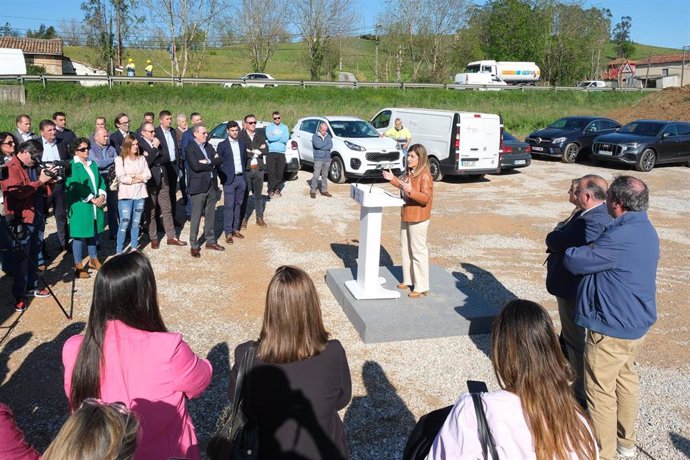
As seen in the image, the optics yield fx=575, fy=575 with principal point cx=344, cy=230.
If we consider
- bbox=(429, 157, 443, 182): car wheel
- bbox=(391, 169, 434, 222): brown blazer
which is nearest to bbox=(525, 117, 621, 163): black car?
bbox=(429, 157, 443, 182): car wheel

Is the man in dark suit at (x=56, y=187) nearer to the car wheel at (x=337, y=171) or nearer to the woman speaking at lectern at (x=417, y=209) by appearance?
the woman speaking at lectern at (x=417, y=209)

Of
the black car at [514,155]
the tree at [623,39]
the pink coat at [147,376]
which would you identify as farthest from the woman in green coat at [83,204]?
the tree at [623,39]

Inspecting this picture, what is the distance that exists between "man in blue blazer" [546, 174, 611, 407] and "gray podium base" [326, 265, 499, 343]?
1.45m

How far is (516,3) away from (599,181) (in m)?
57.6

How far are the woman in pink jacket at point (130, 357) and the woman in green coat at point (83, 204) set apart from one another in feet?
17.3

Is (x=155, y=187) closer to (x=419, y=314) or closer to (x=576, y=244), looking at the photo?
(x=419, y=314)

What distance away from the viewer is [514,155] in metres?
17.7

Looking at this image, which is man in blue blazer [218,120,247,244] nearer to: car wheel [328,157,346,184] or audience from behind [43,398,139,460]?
car wheel [328,157,346,184]

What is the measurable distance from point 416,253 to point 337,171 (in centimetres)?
898

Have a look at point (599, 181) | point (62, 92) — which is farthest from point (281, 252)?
point (62, 92)

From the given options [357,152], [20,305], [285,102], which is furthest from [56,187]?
[285,102]

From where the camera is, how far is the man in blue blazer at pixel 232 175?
9.27 m

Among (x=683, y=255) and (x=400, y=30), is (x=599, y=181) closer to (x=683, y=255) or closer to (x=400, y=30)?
(x=683, y=255)

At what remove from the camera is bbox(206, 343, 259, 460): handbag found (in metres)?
2.52
